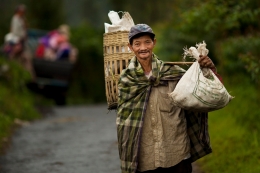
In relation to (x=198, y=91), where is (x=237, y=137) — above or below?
Result: below

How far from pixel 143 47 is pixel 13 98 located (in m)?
12.2

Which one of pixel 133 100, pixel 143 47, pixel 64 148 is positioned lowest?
pixel 64 148

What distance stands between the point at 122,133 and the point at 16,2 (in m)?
33.8

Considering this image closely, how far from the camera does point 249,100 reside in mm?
12461

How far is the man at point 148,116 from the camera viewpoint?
5.88m

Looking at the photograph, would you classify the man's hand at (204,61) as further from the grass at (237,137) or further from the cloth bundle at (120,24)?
the grass at (237,137)

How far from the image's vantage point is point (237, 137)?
9.91 meters

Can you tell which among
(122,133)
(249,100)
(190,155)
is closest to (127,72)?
(122,133)

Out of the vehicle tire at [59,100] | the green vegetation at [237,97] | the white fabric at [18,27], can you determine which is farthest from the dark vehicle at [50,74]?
the green vegetation at [237,97]

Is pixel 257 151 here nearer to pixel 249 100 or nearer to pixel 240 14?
pixel 240 14

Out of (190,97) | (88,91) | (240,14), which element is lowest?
(88,91)

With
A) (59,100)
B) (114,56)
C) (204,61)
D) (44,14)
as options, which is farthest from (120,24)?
(44,14)

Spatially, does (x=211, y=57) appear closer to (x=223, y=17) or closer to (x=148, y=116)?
(x=223, y=17)

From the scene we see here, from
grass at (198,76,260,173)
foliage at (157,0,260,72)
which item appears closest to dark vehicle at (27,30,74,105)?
foliage at (157,0,260,72)
